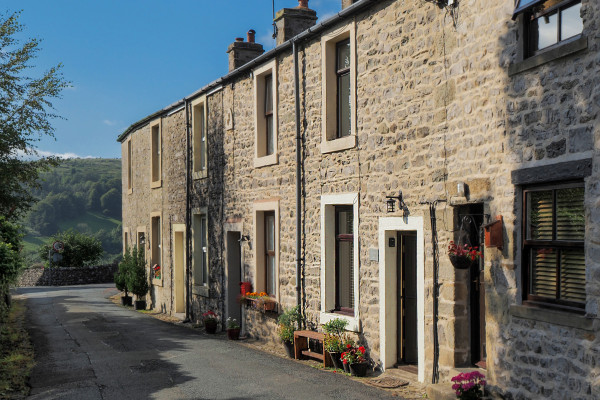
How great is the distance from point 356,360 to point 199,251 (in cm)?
905

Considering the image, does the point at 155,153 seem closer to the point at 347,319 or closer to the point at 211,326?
the point at 211,326

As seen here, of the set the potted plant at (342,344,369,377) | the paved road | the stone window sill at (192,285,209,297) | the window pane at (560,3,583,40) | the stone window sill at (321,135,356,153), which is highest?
the window pane at (560,3,583,40)

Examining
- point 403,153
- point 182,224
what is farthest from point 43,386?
point 182,224

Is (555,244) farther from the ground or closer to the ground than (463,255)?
farther from the ground

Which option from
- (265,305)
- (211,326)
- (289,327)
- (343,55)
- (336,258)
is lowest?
(211,326)

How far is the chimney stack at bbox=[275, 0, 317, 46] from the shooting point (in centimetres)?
1378

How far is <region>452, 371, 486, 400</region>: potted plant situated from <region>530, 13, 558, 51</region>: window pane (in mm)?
3934

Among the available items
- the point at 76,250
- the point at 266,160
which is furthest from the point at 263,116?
the point at 76,250

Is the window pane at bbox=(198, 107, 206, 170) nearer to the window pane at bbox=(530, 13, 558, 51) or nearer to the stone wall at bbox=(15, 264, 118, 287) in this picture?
the window pane at bbox=(530, 13, 558, 51)

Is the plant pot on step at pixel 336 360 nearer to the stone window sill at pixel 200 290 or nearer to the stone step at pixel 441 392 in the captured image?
the stone step at pixel 441 392

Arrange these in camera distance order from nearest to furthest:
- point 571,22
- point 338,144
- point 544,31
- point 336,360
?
point 571,22, point 544,31, point 336,360, point 338,144

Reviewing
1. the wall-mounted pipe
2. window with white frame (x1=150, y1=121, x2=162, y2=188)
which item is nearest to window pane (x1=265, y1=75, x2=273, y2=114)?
the wall-mounted pipe

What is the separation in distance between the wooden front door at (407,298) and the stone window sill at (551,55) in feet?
Answer: 11.4

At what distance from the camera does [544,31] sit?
23.0ft
